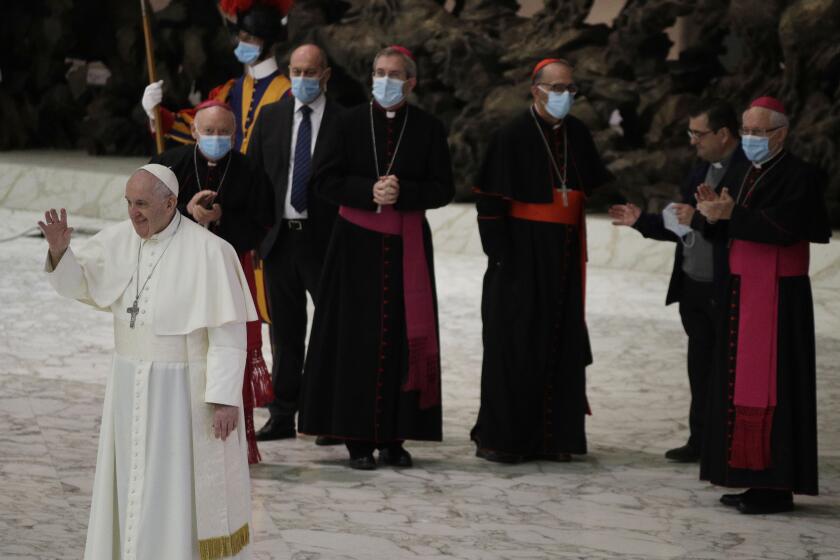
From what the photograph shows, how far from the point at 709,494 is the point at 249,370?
1993 millimetres

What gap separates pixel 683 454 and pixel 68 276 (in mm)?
3449

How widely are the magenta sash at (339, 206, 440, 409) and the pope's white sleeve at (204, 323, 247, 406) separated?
2282mm

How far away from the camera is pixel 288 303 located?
25.0 feet

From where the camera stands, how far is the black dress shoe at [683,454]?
24.2ft

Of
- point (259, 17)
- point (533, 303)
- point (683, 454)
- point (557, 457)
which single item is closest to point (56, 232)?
point (533, 303)

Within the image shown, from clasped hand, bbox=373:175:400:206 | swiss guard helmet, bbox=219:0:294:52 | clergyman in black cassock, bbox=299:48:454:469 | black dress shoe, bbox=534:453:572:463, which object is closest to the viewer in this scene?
clasped hand, bbox=373:175:400:206

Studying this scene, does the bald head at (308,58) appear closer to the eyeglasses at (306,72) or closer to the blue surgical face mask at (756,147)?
the eyeglasses at (306,72)

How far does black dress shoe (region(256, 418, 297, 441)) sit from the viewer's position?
24.8ft

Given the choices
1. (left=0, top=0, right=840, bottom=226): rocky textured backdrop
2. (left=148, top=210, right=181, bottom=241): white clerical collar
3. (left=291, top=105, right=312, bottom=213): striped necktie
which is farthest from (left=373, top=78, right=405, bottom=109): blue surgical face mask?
(left=0, top=0, right=840, bottom=226): rocky textured backdrop

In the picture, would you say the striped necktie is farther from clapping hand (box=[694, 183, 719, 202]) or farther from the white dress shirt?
clapping hand (box=[694, 183, 719, 202])

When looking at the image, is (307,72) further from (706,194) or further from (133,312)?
(133,312)

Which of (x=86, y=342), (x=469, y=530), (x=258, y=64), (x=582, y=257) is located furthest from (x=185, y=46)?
(x=469, y=530)

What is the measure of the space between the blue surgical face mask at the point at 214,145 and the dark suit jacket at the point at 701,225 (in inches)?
71.2

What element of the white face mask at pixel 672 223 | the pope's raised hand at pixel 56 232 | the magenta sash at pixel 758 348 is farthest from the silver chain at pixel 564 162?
the pope's raised hand at pixel 56 232
